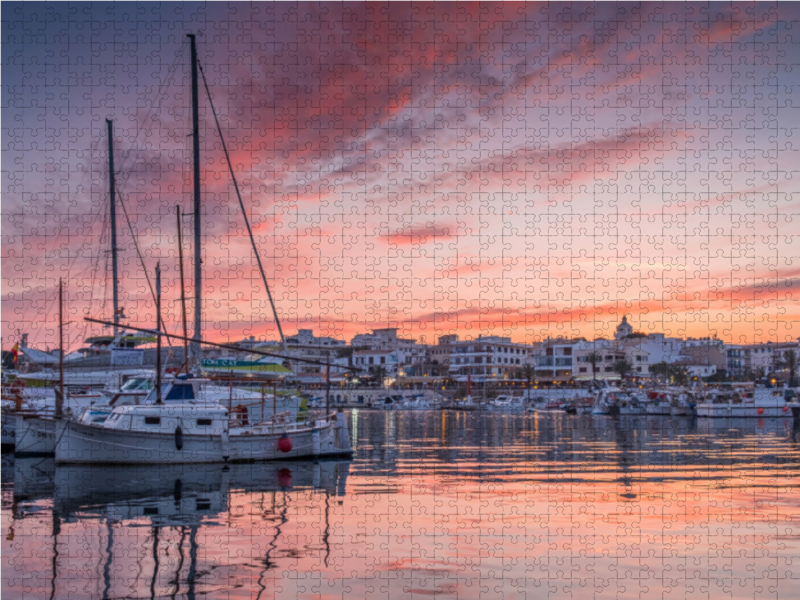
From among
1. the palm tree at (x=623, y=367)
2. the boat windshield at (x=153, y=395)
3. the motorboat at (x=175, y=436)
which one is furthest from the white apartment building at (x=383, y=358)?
the motorboat at (x=175, y=436)

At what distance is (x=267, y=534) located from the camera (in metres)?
17.9

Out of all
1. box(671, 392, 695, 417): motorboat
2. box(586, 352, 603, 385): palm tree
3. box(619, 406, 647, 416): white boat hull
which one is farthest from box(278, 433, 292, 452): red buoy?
box(586, 352, 603, 385): palm tree

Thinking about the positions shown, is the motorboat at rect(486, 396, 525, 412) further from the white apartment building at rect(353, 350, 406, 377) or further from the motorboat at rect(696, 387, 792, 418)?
the white apartment building at rect(353, 350, 406, 377)

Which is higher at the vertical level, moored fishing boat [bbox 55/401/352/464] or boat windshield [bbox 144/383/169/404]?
boat windshield [bbox 144/383/169/404]

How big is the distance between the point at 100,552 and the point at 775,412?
296 feet

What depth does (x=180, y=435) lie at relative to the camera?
107 ft

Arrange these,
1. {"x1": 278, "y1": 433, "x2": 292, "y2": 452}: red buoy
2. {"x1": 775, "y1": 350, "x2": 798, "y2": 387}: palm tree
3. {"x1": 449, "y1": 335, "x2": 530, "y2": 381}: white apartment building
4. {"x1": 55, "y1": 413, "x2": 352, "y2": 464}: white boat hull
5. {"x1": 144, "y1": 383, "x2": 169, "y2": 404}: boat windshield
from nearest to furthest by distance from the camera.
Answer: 1. {"x1": 55, "y1": 413, "x2": 352, "y2": 464}: white boat hull
2. {"x1": 278, "y1": 433, "x2": 292, "y2": 452}: red buoy
3. {"x1": 144, "y1": 383, "x2": 169, "y2": 404}: boat windshield
4. {"x1": 775, "y1": 350, "x2": 798, "y2": 387}: palm tree
5. {"x1": 449, "y1": 335, "x2": 530, "y2": 381}: white apartment building

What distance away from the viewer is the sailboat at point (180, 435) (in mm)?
32094

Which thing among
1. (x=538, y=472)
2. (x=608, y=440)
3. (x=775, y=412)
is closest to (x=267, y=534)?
(x=538, y=472)

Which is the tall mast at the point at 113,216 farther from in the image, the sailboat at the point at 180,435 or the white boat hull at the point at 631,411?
the white boat hull at the point at 631,411

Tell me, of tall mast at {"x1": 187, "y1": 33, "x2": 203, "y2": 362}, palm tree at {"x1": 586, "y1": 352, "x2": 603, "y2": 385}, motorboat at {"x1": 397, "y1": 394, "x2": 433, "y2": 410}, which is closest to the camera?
tall mast at {"x1": 187, "y1": 33, "x2": 203, "y2": 362}

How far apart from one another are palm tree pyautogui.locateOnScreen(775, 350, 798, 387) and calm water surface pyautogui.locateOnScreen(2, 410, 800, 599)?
124267mm

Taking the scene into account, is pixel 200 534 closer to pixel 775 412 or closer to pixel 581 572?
pixel 581 572

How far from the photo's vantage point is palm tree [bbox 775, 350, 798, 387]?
145 metres
